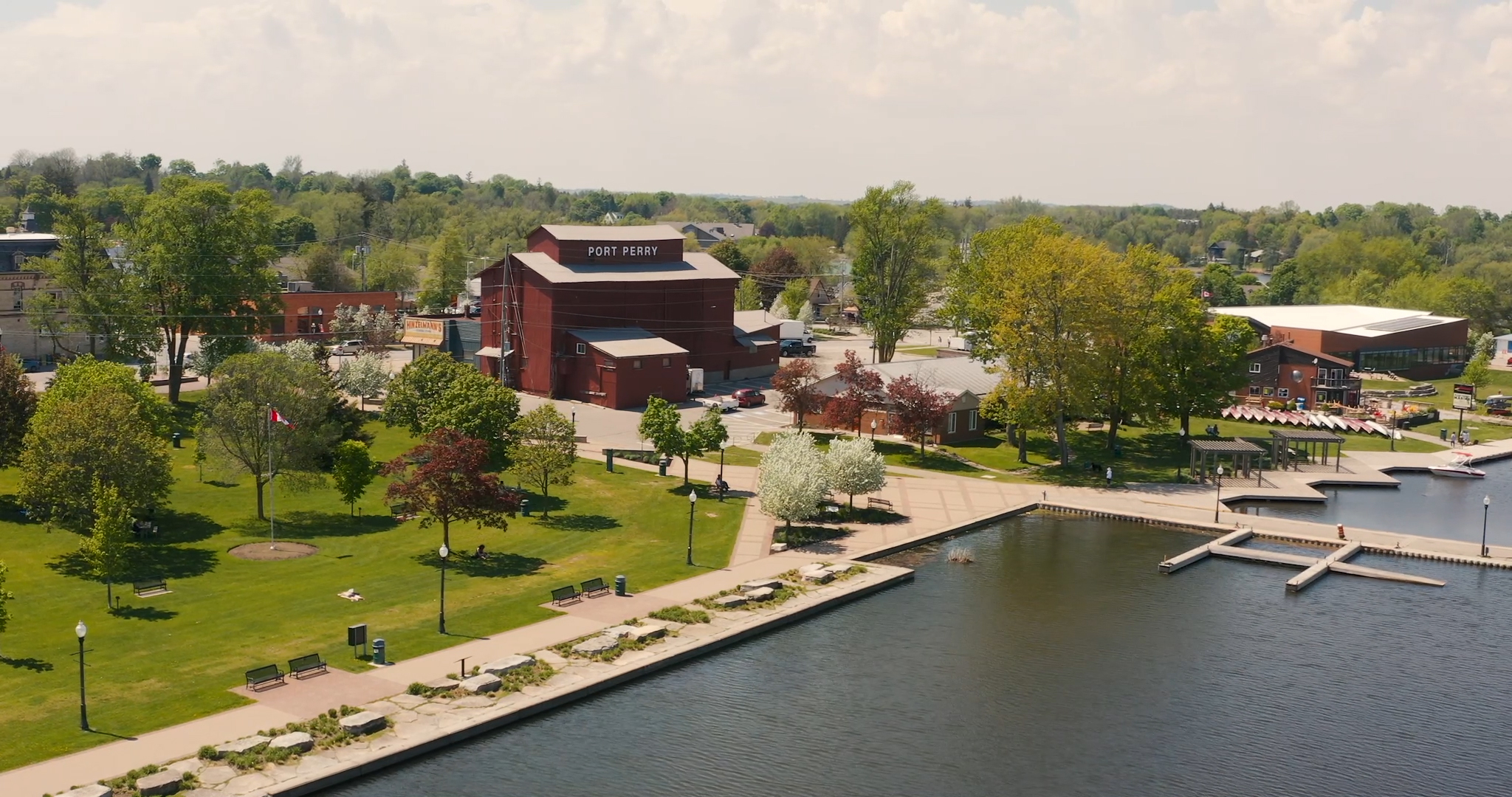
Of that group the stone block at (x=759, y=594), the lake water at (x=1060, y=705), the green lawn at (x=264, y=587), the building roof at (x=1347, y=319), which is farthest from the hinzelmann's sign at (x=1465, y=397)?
the stone block at (x=759, y=594)

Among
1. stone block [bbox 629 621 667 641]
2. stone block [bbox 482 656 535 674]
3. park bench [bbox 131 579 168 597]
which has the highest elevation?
park bench [bbox 131 579 168 597]

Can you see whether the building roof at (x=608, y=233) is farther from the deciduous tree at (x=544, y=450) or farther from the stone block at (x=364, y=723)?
the stone block at (x=364, y=723)

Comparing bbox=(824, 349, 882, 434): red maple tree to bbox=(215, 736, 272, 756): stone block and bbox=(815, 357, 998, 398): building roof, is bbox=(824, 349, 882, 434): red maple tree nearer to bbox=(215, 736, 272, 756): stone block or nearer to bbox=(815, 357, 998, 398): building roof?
bbox=(815, 357, 998, 398): building roof

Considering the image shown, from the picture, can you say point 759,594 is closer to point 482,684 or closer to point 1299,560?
point 482,684

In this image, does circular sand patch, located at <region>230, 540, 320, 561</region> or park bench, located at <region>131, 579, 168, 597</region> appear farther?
circular sand patch, located at <region>230, 540, 320, 561</region>

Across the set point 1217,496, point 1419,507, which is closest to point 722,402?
point 1217,496

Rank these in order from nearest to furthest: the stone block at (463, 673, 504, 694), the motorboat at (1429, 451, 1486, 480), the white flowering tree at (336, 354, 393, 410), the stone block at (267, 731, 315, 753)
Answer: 1. the stone block at (267, 731, 315, 753)
2. the stone block at (463, 673, 504, 694)
3. the white flowering tree at (336, 354, 393, 410)
4. the motorboat at (1429, 451, 1486, 480)

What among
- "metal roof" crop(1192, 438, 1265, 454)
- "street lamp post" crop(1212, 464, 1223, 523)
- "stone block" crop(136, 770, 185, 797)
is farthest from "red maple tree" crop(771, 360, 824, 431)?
"stone block" crop(136, 770, 185, 797)

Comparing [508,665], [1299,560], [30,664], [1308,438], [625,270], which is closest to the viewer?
[30,664]
